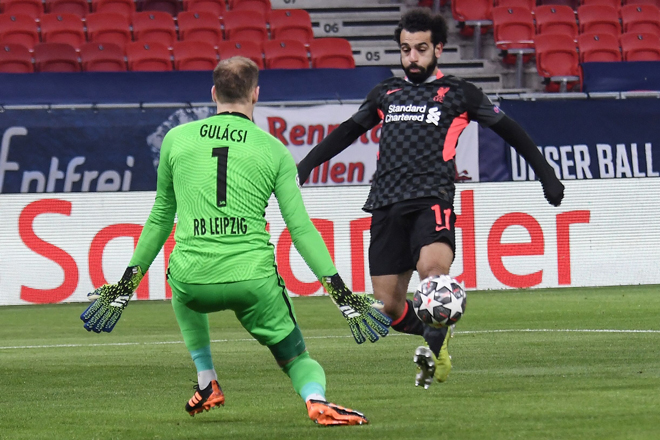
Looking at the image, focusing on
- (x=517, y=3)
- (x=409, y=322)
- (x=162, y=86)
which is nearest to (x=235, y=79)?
(x=409, y=322)

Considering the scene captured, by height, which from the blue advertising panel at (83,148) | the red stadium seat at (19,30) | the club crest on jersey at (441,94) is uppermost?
the red stadium seat at (19,30)

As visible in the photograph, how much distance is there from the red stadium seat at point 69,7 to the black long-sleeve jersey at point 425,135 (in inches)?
541

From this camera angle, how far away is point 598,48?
20.3 meters

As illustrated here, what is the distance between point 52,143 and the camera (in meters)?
15.7

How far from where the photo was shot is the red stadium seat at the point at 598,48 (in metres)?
20.2

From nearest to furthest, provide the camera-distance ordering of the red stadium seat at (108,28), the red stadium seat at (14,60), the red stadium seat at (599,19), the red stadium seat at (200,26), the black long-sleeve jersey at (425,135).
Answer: the black long-sleeve jersey at (425,135)
the red stadium seat at (14,60)
the red stadium seat at (108,28)
the red stadium seat at (200,26)
the red stadium seat at (599,19)

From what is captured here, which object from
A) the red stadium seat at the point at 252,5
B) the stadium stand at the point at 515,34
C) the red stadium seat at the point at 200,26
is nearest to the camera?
the red stadium seat at the point at 200,26

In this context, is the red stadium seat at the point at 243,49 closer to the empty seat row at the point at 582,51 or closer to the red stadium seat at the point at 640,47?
the empty seat row at the point at 582,51

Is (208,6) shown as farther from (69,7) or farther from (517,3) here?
(517,3)

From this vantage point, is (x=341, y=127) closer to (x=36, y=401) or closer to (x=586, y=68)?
(x=36, y=401)

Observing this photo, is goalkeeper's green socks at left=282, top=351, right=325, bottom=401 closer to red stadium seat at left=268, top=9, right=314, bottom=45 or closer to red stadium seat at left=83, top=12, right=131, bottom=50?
red stadium seat at left=83, top=12, right=131, bottom=50

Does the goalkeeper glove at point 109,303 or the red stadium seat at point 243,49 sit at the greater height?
the red stadium seat at point 243,49

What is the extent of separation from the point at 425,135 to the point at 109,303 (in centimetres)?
220

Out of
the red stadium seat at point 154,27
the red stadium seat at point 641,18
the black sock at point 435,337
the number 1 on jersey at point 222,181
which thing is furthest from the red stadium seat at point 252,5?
the number 1 on jersey at point 222,181
